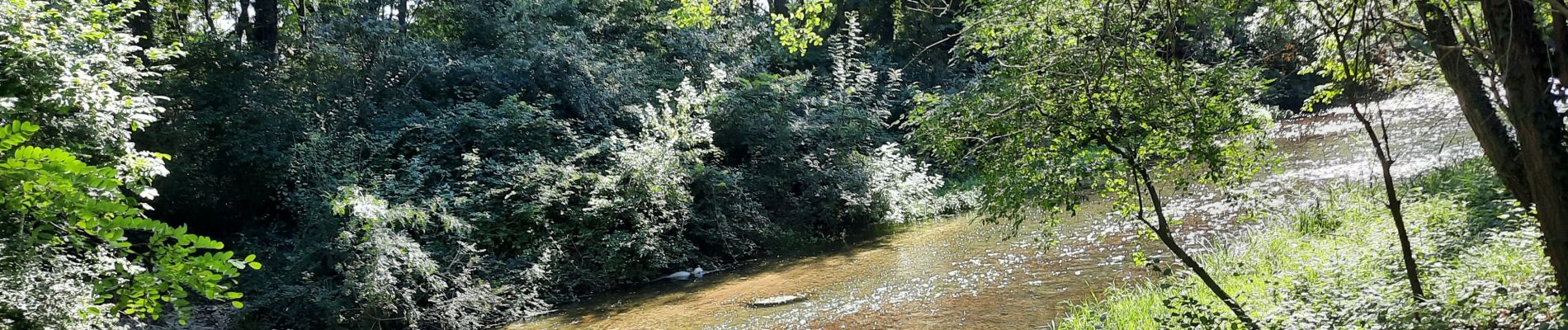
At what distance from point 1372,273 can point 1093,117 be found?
228 centimetres

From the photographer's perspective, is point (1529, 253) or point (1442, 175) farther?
point (1442, 175)

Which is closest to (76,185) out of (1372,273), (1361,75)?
(1361,75)

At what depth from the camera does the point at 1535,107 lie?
409cm

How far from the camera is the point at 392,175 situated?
11.5 m

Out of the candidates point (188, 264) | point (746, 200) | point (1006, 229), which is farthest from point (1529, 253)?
point (746, 200)

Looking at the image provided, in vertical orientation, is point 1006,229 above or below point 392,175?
below

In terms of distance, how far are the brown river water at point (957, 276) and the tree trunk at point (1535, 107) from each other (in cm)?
150

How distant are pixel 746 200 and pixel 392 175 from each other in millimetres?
5665

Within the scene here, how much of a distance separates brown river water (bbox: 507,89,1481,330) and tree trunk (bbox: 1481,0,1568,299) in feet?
4.94

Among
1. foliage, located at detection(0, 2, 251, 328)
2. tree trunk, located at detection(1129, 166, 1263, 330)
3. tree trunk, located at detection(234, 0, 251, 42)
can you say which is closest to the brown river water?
tree trunk, located at detection(1129, 166, 1263, 330)

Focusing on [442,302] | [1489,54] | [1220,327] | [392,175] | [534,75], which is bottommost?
[1220,327]

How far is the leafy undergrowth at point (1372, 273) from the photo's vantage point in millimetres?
4660

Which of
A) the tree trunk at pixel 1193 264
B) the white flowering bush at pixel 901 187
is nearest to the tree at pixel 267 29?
the white flowering bush at pixel 901 187

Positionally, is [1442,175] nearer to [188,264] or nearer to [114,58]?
[188,264]
